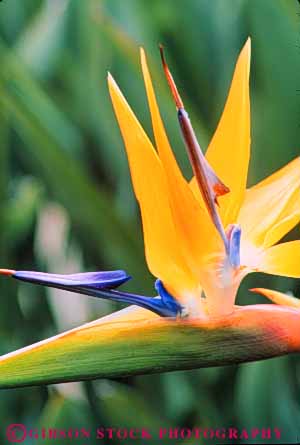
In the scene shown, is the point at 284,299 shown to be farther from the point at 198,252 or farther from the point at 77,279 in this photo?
Answer: the point at 77,279

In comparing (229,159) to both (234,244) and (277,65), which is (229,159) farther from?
(277,65)

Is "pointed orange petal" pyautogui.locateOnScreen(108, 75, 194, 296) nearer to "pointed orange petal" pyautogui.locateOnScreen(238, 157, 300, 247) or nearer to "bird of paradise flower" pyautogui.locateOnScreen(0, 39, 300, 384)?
"bird of paradise flower" pyautogui.locateOnScreen(0, 39, 300, 384)

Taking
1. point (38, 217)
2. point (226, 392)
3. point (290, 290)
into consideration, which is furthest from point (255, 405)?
point (38, 217)

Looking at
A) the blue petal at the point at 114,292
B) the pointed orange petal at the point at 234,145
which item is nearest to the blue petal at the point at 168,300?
the blue petal at the point at 114,292

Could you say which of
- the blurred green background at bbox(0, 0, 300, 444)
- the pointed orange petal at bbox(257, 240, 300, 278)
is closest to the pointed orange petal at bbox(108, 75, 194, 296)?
the pointed orange petal at bbox(257, 240, 300, 278)

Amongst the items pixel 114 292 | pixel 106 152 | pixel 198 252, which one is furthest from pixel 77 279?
pixel 106 152
